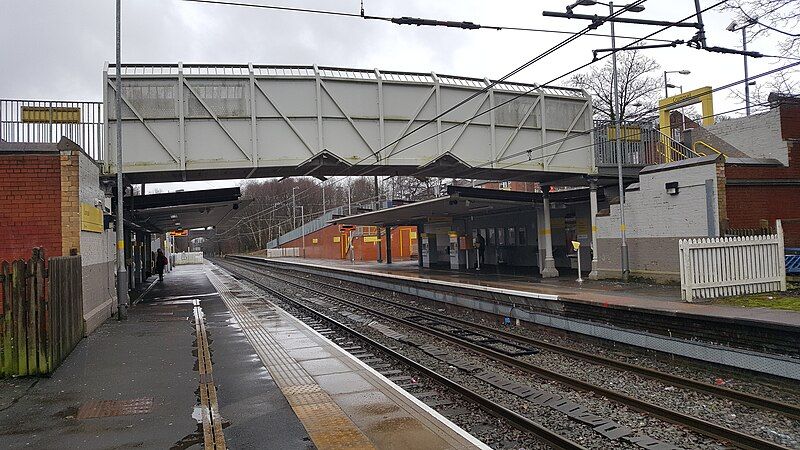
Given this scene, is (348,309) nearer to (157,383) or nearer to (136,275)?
(157,383)

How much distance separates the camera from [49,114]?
1639 centimetres

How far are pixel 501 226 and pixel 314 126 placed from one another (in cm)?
1536

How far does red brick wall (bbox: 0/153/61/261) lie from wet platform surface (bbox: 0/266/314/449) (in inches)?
85.1

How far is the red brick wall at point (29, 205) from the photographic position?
418 inches

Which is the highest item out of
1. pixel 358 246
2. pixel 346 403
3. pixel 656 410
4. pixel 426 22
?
pixel 426 22

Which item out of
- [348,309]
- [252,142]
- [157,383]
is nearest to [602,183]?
[348,309]

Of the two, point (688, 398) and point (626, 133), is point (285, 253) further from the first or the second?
point (688, 398)

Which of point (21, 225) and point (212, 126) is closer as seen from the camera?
point (21, 225)

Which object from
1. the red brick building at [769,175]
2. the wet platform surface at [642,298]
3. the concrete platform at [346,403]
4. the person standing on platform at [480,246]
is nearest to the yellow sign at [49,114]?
the concrete platform at [346,403]

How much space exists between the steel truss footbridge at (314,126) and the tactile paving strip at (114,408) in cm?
1169

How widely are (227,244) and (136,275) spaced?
103 metres

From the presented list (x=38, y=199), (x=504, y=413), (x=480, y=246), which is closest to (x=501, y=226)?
(x=480, y=246)

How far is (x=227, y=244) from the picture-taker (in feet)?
421

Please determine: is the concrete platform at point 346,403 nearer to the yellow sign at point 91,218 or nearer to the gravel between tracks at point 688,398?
the gravel between tracks at point 688,398
